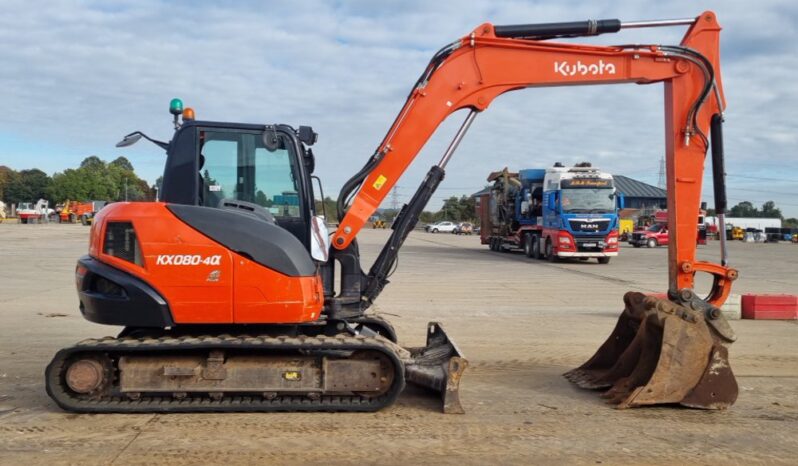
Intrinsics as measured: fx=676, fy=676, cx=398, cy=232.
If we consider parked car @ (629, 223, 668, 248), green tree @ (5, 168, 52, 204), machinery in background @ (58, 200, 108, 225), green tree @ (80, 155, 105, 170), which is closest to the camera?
green tree @ (80, 155, 105, 170)

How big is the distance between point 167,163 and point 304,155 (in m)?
1.28

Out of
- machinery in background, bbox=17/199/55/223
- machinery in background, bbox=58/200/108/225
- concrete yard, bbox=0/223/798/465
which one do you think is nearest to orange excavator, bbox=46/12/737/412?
concrete yard, bbox=0/223/798/465

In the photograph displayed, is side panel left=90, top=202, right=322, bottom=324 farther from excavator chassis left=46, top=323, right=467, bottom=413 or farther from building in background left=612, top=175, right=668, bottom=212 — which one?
building in background left=612, top=175, right=668, bottom=212

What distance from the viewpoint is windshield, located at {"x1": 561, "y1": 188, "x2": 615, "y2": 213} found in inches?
1005

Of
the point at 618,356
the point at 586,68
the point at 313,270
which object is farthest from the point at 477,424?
the point at 586,68

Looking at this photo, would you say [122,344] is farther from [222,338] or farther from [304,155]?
[304,155]

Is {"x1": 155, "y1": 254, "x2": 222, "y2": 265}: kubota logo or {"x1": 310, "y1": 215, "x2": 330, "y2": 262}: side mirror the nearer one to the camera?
{"x1": 155, "y1": 254, "x2": 222, "y2": 265}: kubota logo

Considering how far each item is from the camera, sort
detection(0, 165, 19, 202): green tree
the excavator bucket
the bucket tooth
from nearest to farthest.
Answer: the excavator bucket → the bucket tooth → detection(0, 165, 19, 202): green tree

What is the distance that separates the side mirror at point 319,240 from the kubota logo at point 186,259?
0.96 meters

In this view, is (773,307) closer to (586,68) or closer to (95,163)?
(586,68)

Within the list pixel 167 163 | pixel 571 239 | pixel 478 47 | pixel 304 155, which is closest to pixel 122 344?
pixel 167 163

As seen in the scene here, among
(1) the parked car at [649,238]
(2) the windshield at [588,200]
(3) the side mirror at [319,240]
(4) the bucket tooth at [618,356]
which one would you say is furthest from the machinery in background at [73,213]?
(4) the bucket tooth at [618,356]

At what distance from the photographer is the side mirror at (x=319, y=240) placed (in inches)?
250

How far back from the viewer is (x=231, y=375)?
5820 millimetres
